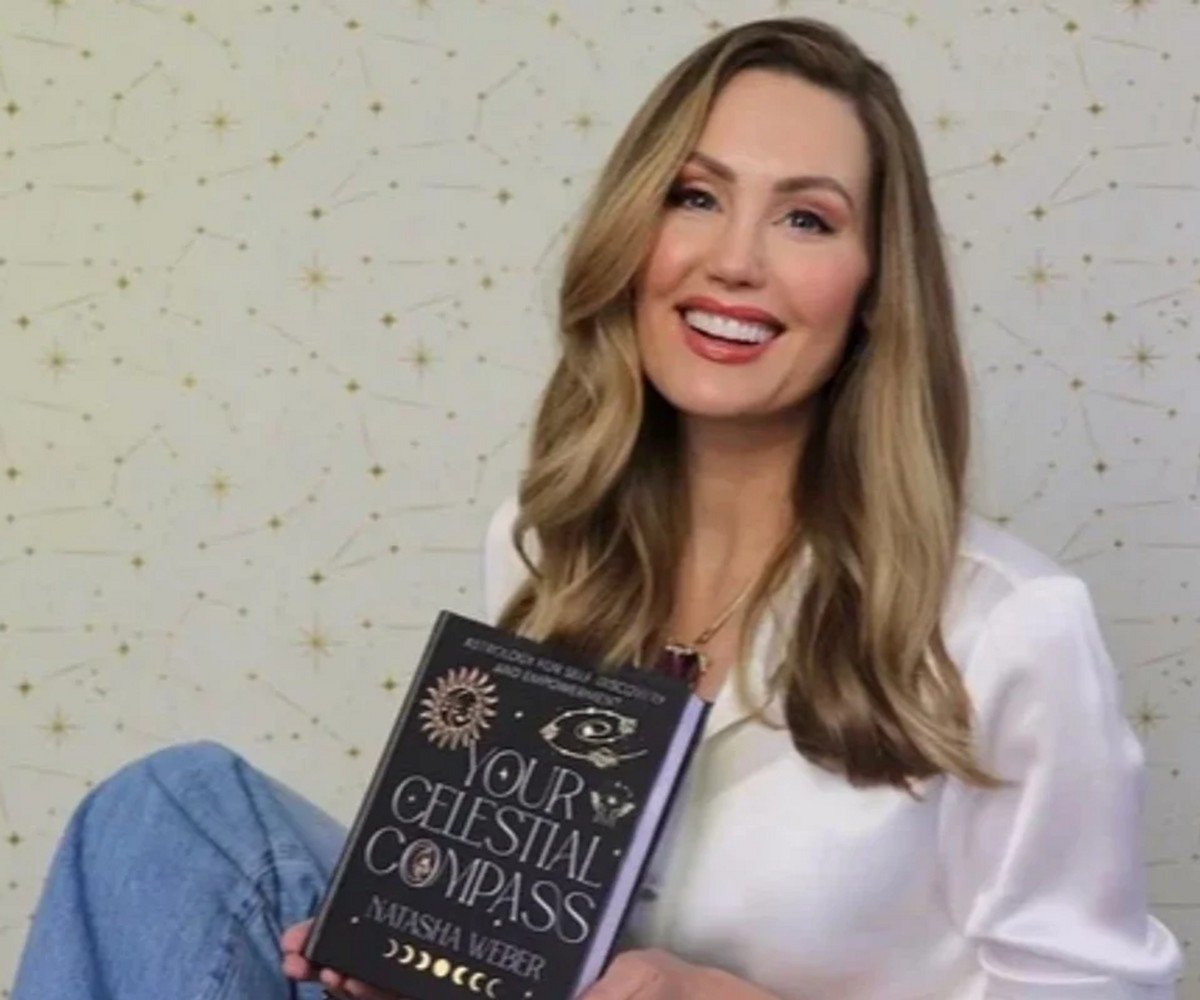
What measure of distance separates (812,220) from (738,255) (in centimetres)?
5

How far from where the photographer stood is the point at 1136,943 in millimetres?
999

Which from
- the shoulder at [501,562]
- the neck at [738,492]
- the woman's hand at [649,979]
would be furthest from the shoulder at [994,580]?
the shoulder at [501,562]

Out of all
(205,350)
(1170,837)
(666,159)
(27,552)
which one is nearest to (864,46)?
(666,159)

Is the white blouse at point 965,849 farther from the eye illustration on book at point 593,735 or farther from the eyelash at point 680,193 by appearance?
the eyelash at point 680,193

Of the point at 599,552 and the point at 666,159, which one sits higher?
the point at 666,159

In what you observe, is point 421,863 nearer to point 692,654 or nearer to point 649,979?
point 649,979

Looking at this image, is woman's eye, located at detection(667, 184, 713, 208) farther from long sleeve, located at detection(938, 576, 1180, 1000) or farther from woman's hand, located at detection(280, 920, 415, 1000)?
woman's hand, located at detection(280, 920, 415, 1000)

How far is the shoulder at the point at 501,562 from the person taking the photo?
129cm

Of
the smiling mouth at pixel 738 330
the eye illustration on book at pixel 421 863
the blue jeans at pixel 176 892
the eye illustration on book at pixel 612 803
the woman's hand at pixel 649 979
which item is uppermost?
the smiling mouth at pixel 738 330

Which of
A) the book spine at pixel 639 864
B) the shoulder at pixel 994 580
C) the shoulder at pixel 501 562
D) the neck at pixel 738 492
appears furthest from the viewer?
the shoulder at pixel 501 562

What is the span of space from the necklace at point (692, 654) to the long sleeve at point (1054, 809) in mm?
166

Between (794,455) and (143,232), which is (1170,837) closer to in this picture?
(794,455)

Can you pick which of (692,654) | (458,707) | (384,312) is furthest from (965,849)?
(384,312)

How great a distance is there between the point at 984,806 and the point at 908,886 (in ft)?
0.21
